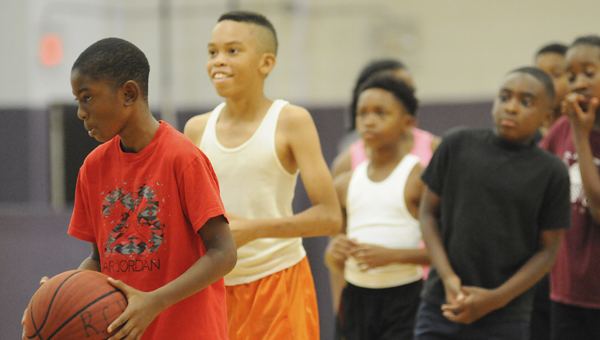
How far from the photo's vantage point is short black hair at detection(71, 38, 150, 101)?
3260 mm

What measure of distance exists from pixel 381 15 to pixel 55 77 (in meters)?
3.84

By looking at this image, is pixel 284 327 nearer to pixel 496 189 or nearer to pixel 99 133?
pixel 496 189

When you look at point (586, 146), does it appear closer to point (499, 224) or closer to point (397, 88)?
point (499, 224)

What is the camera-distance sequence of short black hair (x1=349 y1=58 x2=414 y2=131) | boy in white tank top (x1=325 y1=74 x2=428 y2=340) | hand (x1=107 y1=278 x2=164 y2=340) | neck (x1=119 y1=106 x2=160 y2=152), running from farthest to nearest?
short black hair (x1=349 y1=58 x2=414 y2=131) → boy in white tank top (x1=325 y1=74 x2=428 y2=340) → neck (x1=119 y1=106 x2=160 y2=152) → hand (x1=107 y1=278 x2=164 y2=340)

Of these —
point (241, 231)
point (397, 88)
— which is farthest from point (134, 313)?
point (397, 88)

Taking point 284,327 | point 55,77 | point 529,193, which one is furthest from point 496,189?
point 55,77

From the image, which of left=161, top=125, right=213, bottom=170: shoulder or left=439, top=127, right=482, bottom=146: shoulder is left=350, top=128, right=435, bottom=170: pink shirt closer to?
left=439, top=127, right=482, bottom=146: shoulder

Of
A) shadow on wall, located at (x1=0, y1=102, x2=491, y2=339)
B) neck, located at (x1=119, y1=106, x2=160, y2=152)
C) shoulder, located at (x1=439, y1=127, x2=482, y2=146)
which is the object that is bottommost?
shadow on wall, located at (x1=0, y1=102, x2=491, y2=339)

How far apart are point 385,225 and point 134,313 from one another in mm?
2365

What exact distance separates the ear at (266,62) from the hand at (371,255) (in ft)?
3.27

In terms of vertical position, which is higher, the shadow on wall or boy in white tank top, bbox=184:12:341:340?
boy in white tank top, bbox=184:12:341:340

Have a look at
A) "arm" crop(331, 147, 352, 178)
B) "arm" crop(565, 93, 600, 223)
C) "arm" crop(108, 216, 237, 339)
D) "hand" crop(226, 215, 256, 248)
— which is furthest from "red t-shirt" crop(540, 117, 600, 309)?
"arm" crop(108, 216, 237, 339)

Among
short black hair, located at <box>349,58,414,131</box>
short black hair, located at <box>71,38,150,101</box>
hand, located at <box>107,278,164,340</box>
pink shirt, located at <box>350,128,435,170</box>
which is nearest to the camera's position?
hand, located at <box>107,278,164,340</box>

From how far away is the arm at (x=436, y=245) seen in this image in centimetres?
448
